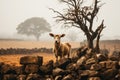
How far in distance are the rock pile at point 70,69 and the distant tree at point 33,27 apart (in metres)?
73.3

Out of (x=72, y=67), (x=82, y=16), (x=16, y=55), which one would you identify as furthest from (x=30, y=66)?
(x=16, y=55)

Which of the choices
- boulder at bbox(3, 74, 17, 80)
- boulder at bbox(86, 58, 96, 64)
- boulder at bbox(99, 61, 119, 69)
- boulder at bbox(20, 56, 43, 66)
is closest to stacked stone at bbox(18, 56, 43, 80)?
boulder at bbox(20, 56, 43, 66)

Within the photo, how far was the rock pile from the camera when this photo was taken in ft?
44.1

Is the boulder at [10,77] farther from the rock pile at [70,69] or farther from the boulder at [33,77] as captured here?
the boulder at [33,77]

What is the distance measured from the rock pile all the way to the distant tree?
73.3 meters

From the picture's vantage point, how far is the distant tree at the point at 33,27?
88125 millimetres

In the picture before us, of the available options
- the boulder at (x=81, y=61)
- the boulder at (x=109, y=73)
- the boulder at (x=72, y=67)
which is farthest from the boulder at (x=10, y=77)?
the boulder at (x=109, y=73)

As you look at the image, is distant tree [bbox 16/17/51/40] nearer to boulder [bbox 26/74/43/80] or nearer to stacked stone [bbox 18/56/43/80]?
stacked stone [bbox 18/56/43/80]

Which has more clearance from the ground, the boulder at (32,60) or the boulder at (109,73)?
the boulder at (32,60)

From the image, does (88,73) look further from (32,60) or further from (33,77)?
(32,60)

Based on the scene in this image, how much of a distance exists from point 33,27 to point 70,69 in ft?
257

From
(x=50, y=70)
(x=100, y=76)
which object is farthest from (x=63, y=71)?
(x=100, y=76)

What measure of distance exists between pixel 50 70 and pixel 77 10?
12.2 meters

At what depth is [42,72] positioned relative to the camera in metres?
14.6
